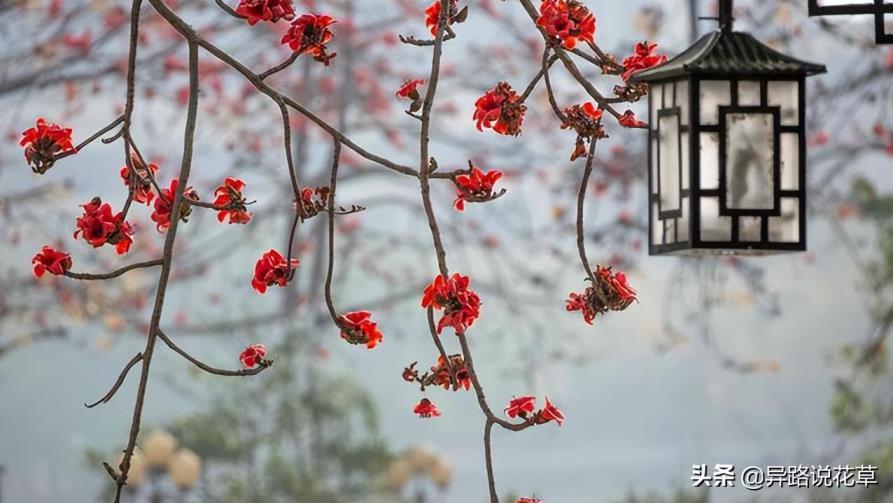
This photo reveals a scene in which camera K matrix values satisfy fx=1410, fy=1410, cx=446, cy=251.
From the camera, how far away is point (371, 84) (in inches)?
202

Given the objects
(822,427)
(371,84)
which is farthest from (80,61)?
(822,427)

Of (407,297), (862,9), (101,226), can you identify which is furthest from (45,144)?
(407,297)

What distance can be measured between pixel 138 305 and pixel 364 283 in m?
0.93

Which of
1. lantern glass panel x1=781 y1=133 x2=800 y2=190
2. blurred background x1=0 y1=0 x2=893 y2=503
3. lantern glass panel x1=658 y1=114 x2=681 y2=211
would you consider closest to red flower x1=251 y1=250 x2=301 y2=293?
lantern glass panel x1=658 y1=114 x2=681 y2=211

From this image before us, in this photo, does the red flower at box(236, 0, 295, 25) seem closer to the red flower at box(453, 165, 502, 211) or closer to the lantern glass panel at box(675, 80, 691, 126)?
the red flower at box(453, 165, 502, 211)

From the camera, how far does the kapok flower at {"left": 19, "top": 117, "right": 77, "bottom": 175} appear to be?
1.41 meters

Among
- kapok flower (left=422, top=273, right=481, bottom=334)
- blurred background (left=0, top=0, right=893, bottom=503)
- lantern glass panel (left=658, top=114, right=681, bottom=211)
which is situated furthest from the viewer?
blurred background (left=0, top=0, right=893, bottom=503)

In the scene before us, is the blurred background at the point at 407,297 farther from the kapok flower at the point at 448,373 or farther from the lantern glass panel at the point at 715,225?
the kapok flower at the point at 448,373

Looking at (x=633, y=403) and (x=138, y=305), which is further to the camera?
(x=633, y=403)

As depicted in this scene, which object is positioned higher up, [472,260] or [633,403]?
[472,260]

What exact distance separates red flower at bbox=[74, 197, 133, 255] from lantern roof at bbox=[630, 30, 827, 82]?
0.57 meters

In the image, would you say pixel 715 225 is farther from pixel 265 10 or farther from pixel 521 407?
pixel 265 10

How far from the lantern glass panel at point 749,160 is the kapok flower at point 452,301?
0.33 meters

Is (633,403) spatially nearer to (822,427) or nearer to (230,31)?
(822,427)
